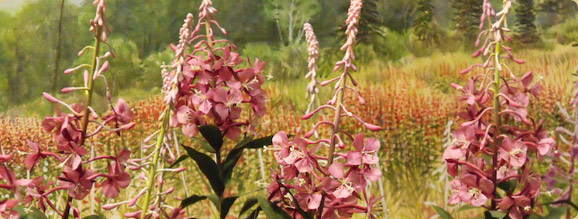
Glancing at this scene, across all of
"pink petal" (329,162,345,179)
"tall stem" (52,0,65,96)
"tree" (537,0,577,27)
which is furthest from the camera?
"tree" (537,0,577,27)

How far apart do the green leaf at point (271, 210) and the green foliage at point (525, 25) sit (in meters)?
1.05

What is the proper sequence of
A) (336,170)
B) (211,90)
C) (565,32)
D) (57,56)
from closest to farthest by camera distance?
1. (336,170)
2. (211,90)
3. (57,56)
4. (565,32)

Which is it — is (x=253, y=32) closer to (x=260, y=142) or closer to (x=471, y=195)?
(x=260, y=142)

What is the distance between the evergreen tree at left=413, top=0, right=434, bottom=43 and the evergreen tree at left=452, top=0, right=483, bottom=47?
7 centimetres

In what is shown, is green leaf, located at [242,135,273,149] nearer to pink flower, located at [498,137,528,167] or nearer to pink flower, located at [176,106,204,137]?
pink flower, located at [176,106,204,137]

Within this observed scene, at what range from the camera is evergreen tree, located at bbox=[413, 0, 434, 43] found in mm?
1698

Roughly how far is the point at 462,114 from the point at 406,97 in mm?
541

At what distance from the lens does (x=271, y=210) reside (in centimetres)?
94

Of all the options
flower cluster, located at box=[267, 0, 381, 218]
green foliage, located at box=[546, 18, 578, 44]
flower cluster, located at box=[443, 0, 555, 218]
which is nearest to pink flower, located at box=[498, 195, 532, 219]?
flower cluster, located at box=[443, 0, 555, 218]

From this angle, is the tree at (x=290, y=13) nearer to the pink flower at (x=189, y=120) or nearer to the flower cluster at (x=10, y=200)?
the pink flower at (x=189, y=120)

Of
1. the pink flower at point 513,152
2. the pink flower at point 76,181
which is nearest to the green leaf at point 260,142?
the pink flower at point 76,181

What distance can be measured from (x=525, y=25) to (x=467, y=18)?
Answer: 0.16 meters

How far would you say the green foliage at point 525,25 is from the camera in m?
1.72

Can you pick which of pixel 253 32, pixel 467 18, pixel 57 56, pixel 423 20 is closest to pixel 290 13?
pixel 253 32
